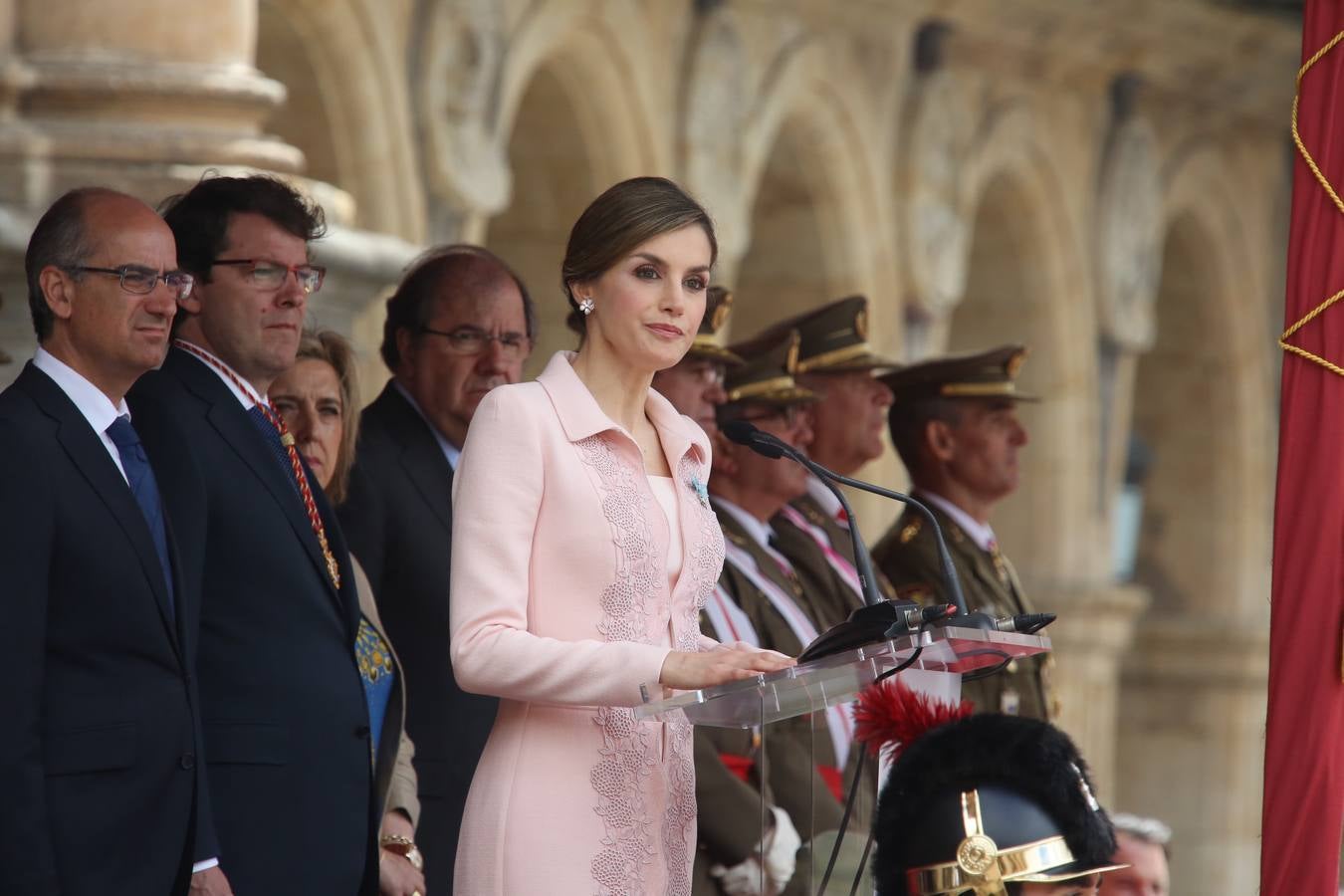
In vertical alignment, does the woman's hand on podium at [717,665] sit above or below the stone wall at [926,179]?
below

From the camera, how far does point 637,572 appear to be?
3.22m

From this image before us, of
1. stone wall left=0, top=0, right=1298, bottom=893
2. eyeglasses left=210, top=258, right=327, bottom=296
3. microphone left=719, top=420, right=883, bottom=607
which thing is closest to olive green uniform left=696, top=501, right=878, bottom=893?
microphone left=719, top=420, right=883, bottom=607

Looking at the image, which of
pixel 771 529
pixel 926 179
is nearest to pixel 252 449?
pixel 771 529

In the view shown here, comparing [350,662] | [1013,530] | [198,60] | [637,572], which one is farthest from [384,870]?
[1013,530]

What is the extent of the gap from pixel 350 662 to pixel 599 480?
0.71 meters

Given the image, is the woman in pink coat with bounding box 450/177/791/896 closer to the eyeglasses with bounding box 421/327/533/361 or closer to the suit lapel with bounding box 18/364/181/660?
the suit lapel with bounding box 18/364/181/660

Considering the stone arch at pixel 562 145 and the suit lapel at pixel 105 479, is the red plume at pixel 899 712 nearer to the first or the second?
the suit lapel at pixel 105 479

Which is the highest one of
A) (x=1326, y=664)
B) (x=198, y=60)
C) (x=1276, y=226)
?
(x=1276, y=226)

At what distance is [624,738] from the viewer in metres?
3.23

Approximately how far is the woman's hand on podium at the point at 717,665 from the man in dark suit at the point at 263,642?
0.79m

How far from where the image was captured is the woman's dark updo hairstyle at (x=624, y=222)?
326cm

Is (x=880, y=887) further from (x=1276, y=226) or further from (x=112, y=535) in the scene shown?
Answer: (x=1276, y=226)

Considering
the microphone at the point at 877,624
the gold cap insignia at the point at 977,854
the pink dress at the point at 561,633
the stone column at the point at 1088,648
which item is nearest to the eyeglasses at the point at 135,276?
the pink dress at the point at 561,633

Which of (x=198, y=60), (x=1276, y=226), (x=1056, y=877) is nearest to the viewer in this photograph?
(x=1056, y=877)
